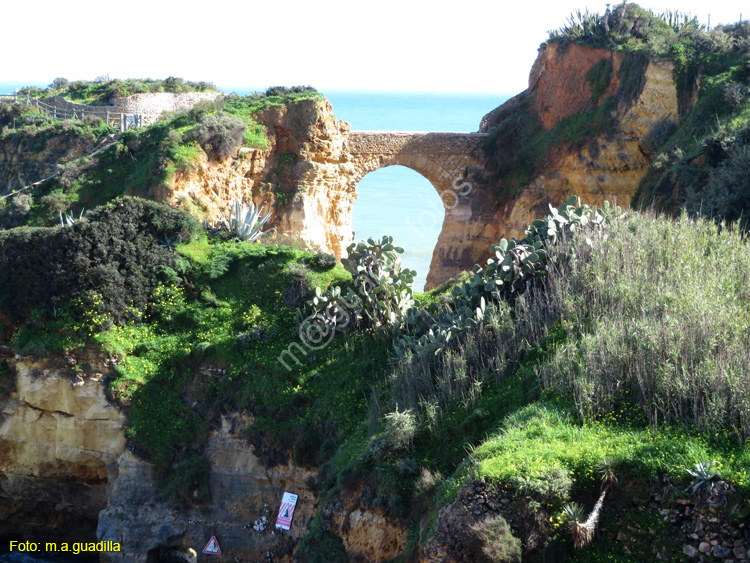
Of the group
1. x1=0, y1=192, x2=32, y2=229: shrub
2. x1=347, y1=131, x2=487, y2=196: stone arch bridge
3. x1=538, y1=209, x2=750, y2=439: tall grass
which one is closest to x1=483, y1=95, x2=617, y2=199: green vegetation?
x1=347, y1=131, x2=487, y2=196: stone arch bridge

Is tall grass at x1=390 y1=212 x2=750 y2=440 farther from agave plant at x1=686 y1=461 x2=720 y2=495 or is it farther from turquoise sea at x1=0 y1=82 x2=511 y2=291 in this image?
turquoise sea at x1=0 y1=82 x2=511 y2=291

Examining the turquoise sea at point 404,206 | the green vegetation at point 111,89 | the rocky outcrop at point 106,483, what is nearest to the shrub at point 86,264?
the rocky outcrop at point 106,483

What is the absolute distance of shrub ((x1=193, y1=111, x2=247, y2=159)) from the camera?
22375mm

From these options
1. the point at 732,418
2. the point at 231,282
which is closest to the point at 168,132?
the point at 231,282

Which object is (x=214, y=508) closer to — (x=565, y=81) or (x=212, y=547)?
(x=212, y=547)

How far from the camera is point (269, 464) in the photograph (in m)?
13.4

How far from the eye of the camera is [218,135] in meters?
22.5

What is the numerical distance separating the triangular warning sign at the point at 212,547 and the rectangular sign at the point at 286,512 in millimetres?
1226

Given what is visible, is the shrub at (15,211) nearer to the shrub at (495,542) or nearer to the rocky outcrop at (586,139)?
the rocky outcrop at (586,139)

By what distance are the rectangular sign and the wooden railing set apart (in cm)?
1788

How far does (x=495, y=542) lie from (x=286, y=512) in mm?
5520

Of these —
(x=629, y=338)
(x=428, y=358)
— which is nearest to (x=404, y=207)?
(x=428, y=358)

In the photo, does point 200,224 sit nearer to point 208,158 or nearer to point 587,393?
point 208,158

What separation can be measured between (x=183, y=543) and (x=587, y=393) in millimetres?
7732
